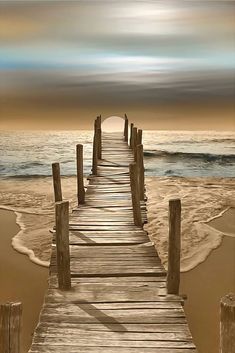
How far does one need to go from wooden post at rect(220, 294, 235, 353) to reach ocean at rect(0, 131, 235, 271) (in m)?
5.93

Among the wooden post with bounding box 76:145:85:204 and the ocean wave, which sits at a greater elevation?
the wooden post with bounding box 76:145:85:204

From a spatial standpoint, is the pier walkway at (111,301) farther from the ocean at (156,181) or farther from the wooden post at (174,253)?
the ocean at (156,181)

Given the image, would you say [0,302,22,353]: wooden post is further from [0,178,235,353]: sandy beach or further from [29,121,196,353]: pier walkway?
[0,178,235,353]: sandy beach

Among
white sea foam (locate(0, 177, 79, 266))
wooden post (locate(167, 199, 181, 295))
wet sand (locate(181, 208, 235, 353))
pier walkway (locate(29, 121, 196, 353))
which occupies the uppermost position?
wooden post (locate(167, 199, 181, 295))

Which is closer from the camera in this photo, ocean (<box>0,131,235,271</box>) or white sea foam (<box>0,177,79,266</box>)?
white sea foam (<box>0,177,79,266</box>)

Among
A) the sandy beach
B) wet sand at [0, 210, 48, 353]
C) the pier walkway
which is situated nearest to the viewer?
the pier walkway

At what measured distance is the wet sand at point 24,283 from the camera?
6230 mm

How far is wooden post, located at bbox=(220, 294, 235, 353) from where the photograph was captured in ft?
6.55

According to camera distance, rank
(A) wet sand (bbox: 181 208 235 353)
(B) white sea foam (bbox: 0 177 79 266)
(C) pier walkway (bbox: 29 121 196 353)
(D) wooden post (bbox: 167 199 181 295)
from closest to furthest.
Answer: (C) pier walkway (bbox: 29 121 196 353) → (D) wooden post (bbox: 167 199 181 295) → (A) wet sand (bbox: 181 208 235 353) → (B) white sea foam (bbox: 0 177 79 266)

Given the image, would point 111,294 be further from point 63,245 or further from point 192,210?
point 192,210

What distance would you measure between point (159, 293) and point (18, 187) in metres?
12.0

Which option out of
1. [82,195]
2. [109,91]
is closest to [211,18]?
[109,91]

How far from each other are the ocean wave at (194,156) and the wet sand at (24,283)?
10765mm

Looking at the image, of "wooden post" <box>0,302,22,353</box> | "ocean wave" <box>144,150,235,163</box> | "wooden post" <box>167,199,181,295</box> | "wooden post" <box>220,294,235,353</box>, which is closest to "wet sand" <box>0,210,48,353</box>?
"wooden post" <box>167,199,181,295</box>
